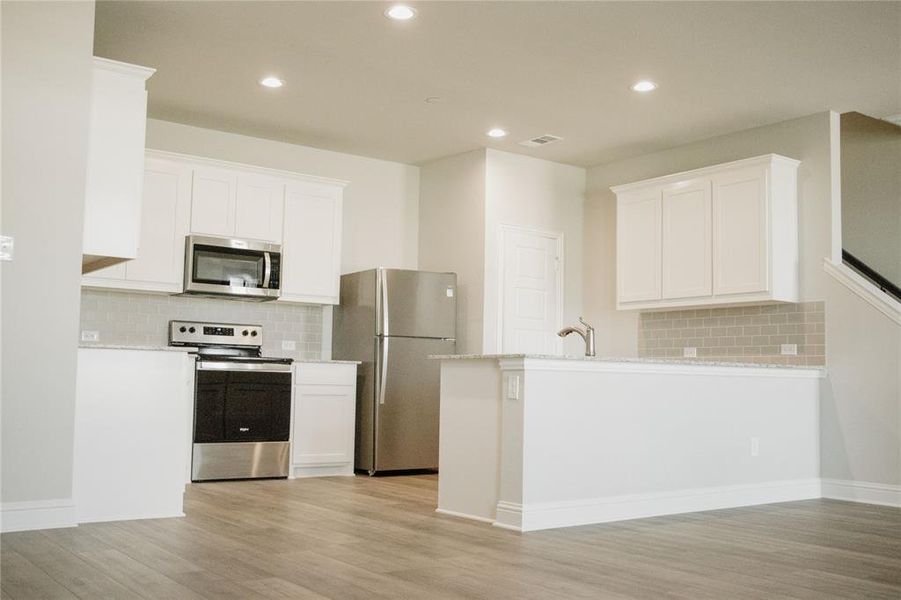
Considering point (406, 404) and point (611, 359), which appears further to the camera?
point (406, 404)

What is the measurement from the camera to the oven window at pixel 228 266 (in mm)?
6809

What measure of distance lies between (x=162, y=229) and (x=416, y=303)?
2.05m

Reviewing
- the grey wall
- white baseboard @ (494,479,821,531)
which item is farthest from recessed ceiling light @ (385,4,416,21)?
the grey wall

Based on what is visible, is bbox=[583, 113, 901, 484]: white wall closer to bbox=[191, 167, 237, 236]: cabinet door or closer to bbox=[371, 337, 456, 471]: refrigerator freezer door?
bbox=[371, 337, 456, 471]: refrigerator freezer door

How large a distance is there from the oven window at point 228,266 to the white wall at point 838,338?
3.57 metres

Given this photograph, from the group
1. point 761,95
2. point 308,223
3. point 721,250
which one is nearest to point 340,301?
point 308,223

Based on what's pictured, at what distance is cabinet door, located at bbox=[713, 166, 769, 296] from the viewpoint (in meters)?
6.57

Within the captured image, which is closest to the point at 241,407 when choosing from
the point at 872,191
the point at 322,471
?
the point at 322,471

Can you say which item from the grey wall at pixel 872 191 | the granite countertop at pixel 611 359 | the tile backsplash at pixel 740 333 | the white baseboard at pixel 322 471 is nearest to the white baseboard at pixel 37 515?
the granite countertop at pixel 611 359

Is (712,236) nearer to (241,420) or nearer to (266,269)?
(266,269)

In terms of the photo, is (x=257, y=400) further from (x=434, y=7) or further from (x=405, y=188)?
(x=434, y=7)

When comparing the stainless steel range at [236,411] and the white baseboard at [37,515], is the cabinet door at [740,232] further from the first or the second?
the white baseboard at [37,515]

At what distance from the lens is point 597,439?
4934 millimetres

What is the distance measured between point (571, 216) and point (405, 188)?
1.53 meters
